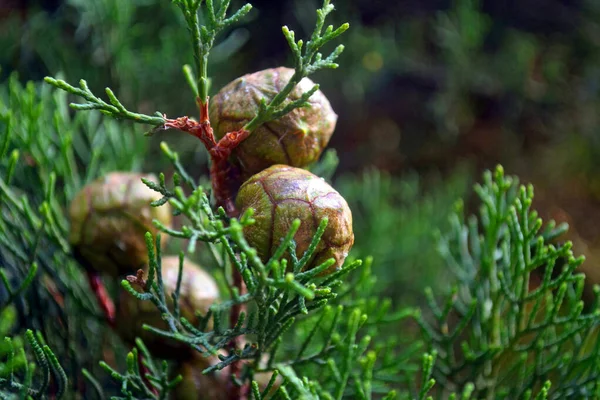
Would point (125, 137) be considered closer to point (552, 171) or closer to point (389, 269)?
point (389, 269)

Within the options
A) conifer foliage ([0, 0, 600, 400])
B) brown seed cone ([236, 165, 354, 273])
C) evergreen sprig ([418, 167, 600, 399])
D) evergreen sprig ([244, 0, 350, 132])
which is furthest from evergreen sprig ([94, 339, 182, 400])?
evergreen sprig ([418, 167, 600, 399])

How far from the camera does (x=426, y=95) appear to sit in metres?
2.38

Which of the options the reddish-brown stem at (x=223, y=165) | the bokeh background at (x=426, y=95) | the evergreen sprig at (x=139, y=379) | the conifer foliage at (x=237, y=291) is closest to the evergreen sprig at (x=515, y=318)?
the conifer foliage at (x=237, y=291)

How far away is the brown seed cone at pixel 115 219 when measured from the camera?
3.11ft

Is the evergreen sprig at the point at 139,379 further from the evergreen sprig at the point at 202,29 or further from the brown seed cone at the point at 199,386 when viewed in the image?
the evergreen sprig at the point at 202,29

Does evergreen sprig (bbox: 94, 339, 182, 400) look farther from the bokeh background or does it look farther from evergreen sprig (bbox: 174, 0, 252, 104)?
the bokeh background

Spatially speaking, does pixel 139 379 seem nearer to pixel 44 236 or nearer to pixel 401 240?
pixel 44 236

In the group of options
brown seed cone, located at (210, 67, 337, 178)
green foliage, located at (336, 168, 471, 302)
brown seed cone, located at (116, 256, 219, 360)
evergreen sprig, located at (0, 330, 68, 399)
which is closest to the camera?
evergreen sprig, located at (0, 330, 68, 399)

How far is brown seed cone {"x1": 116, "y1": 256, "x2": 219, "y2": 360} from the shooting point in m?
0.93

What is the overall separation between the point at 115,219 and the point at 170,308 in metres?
0.17

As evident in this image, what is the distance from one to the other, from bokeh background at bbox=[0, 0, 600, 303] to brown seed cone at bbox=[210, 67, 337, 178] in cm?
88

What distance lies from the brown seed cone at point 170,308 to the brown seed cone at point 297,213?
26 centimetres

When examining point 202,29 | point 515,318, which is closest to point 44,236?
point 202,29

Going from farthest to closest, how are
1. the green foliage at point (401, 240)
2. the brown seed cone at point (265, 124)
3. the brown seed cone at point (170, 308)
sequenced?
the green foliage at point (401, 240) < the brown seed cone at point (170, 308) < the brown seed cone at point (265, 124)
